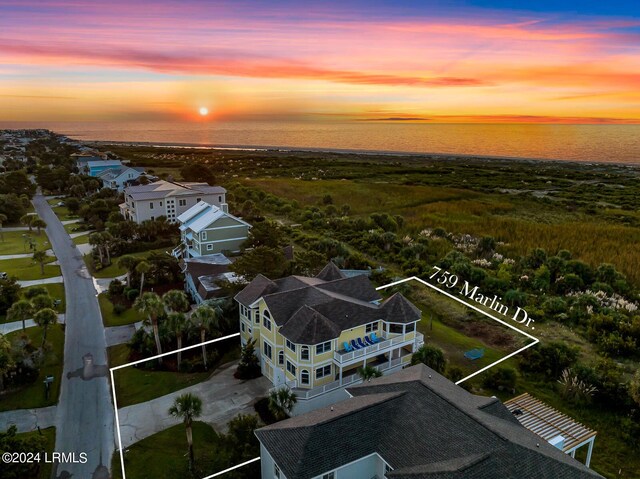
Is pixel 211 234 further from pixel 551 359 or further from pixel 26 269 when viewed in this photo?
pixel 551 359

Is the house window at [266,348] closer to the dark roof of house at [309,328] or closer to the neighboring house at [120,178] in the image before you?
the dark roof of house at [309,328]

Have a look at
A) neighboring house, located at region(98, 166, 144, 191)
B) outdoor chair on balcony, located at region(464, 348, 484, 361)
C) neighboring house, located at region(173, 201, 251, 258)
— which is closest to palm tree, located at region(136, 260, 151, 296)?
neighboring house, located at region(173, 201, 251, 258)

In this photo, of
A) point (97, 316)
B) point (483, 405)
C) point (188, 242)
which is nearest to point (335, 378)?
point (483, 405)

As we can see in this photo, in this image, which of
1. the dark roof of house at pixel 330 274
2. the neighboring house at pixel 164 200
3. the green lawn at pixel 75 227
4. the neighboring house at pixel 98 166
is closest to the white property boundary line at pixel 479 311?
the dark roof of house at pixel 330 274

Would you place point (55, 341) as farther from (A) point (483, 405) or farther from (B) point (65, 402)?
(A) point (483, 405)

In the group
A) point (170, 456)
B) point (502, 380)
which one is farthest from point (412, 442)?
point (170, 456)

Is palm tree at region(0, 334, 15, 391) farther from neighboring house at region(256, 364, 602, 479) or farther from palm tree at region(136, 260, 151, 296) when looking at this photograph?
neighboring house at region(256, 364, 602, 479)
